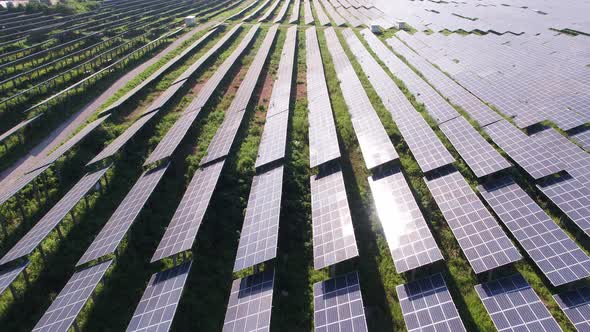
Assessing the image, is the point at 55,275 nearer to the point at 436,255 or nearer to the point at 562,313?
the point at 436,255

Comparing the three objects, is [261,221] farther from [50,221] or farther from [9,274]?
[9,274]

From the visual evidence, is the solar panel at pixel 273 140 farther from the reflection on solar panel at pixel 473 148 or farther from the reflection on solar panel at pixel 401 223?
the reflection on solar panel at pixel 473 148

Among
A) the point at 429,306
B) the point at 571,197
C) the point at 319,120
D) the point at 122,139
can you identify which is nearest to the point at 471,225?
the point at 429,306

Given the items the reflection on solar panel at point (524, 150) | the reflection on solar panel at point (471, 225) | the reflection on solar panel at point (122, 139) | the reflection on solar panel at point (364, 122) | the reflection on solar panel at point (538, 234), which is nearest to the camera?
the reflection on solar panel at point (538, 234)

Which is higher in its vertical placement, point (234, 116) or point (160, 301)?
point (234, 116)

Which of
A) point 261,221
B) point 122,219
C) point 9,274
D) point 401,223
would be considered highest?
point 9,274

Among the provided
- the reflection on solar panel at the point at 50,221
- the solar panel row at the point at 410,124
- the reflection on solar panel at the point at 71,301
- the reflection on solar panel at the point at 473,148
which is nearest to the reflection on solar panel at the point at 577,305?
the reflection on solar panel at the point at 473,148

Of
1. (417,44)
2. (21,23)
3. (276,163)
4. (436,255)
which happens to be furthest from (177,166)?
(21,23)
